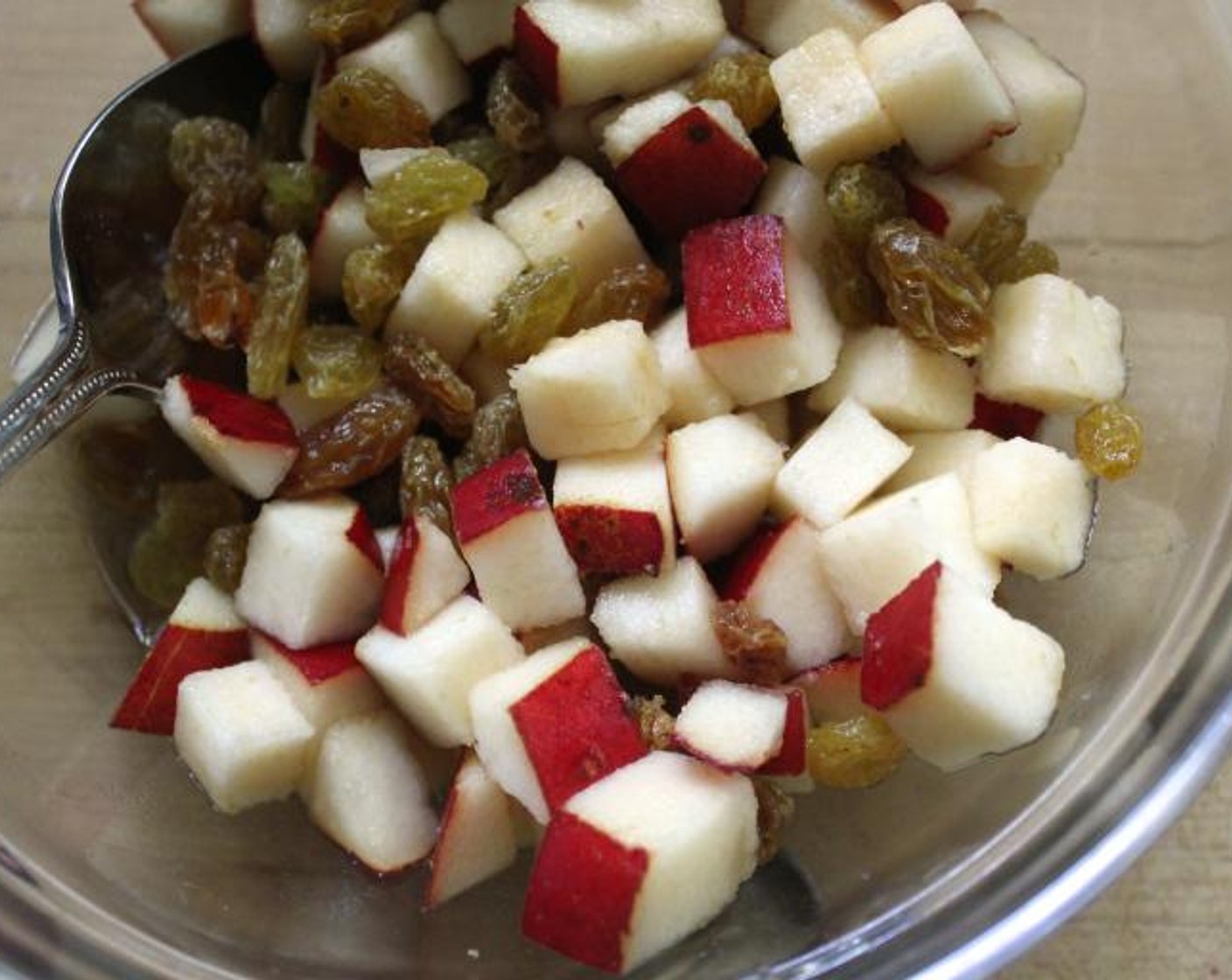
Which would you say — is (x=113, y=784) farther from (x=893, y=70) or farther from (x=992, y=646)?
(x=893, y=70)

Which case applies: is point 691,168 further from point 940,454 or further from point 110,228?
point 110,228

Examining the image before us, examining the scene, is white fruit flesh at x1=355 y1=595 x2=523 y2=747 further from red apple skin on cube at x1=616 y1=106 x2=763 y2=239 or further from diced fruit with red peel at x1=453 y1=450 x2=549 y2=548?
→ red apple skin on cube at x1=616 y1=106 x2=763 y2=239

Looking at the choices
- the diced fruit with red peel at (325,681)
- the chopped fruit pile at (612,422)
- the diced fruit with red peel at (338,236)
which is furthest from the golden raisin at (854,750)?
the diced fruit with red peel at (338,236)

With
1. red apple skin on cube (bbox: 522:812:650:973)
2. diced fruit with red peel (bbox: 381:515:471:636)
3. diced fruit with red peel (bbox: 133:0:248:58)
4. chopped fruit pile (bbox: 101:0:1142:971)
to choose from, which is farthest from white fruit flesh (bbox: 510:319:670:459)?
diced fruit with red peel (bbox: 133:0:248:58)

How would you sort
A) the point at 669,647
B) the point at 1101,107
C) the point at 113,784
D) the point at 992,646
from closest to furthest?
the point at 992,646 → the point at 669,647 → the point at 113,784 → the point at 1101,107

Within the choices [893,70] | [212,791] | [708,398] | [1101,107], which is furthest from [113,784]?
[1101,107]

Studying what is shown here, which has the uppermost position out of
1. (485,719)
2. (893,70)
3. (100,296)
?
(100,296)
